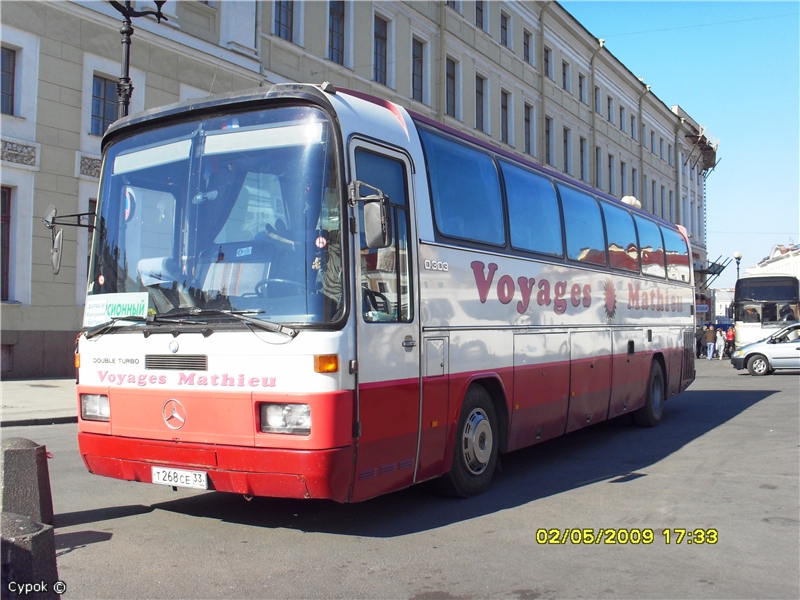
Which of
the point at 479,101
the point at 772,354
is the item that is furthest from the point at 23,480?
the point at 479,101

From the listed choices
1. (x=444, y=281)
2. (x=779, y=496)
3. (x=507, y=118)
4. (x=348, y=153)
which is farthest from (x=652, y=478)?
(x=507, y=118)

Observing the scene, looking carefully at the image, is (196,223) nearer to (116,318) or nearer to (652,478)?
(116,318)

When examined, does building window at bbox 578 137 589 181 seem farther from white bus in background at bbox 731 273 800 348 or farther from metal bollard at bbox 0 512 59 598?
metal bollard at bbox 0 512 59 598

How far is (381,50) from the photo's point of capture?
28.6 m

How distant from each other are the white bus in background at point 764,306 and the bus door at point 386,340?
116 feet

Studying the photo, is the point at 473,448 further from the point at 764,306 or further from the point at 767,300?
the point at 767,300

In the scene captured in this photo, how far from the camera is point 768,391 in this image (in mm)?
19562

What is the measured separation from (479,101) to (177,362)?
100 ft

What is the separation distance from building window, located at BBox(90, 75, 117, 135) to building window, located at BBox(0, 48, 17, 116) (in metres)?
1.98

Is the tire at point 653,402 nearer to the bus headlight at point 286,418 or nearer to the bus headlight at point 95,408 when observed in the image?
the bus headlight at point 286,418

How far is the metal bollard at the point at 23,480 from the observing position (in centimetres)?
553

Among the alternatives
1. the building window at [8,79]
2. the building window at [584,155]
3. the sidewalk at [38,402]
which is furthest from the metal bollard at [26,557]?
the building window at [584,155]

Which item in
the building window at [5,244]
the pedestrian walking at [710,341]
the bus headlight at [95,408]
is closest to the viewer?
the bus headlight at [95,408]

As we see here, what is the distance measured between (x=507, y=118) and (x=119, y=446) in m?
33.1
